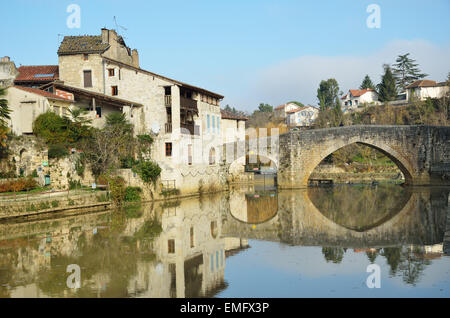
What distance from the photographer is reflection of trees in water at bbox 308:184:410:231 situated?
59.0 feet

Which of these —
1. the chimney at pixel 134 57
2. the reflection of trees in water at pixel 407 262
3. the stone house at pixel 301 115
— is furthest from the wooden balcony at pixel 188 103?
the stone house at pixel 301 115

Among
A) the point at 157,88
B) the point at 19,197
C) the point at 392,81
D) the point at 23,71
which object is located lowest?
the point at 19,197

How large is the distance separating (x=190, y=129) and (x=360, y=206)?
11.6m

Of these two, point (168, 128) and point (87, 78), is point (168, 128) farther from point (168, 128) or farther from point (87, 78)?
point (87, 78)

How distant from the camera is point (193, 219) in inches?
731

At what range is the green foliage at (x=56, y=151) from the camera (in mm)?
21016

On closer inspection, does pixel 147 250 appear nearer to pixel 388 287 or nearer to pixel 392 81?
pixel 388 287

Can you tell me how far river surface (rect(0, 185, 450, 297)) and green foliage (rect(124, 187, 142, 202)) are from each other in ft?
3.46

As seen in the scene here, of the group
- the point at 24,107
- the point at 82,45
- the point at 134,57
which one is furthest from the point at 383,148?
the point at 24,107

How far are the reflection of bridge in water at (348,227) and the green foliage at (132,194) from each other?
5.32 metres

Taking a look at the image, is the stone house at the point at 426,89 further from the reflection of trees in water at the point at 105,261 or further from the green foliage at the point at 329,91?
the reflection of trees in water at the point at 105,261

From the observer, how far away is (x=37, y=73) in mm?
30062
